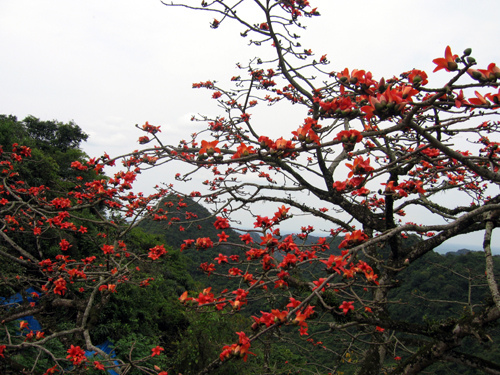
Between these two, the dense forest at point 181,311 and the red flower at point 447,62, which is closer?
the red flower at point 447,62

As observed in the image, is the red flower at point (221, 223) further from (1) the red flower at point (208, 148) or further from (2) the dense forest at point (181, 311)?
(2) the dense forest at point (181, 311)

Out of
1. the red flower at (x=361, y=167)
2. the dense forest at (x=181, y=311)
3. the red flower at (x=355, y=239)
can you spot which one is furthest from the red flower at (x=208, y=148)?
the dense forest at (x=181, y=311)

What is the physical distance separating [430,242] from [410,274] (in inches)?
395

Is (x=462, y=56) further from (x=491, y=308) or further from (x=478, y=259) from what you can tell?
(x=478, y=259)

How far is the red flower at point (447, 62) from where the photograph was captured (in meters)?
1.10

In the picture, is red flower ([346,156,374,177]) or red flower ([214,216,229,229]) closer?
red flower ([346,156,374,177])

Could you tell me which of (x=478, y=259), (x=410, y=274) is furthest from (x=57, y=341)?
(x=478, y=259)

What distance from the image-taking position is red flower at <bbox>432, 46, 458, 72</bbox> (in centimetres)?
110

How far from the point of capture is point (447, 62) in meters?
1.12

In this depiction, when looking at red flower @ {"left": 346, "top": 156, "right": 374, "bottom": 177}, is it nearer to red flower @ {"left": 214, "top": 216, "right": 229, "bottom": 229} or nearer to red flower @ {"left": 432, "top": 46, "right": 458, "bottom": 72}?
red flower @ {"left": 432, "top": 46, "right": 458, "bottom": 72}

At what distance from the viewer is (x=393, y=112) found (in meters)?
1.09

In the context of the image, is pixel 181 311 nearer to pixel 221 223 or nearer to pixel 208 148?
pixel 221 223

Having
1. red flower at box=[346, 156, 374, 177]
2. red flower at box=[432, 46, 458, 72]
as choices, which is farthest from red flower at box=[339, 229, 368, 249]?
red flower at box=[432, 46, 458, 72]

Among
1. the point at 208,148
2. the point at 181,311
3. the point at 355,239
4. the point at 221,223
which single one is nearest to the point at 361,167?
the point at 355,239
